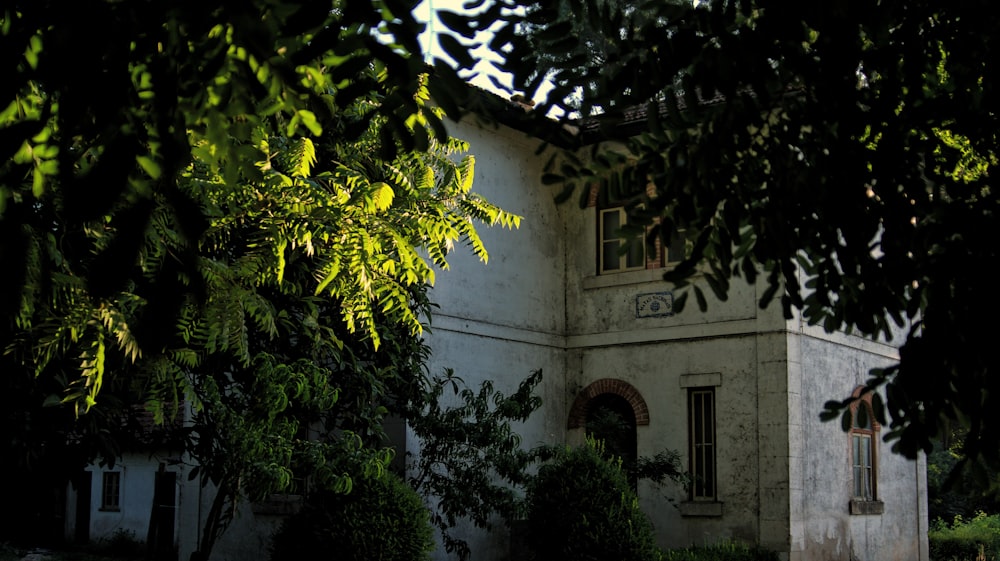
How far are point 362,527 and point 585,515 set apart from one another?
2.66 metres

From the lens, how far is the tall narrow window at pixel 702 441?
632 inches

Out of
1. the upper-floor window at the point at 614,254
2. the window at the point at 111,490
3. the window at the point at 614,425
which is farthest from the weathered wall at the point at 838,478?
the window at the point at 111,490

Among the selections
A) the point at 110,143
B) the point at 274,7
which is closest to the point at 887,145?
the point at 274,7

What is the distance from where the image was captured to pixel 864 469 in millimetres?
17438

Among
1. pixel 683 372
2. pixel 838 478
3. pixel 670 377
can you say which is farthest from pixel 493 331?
pixel 838 478

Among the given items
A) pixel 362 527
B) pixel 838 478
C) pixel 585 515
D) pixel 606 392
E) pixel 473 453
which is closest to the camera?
pixel 362 527

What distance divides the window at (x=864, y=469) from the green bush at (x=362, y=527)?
291 inches

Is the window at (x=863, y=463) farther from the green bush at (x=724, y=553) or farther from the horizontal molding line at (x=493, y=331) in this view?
the horizontal molding line at (x=493, y=331)

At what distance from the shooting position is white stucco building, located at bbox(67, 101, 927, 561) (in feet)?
51.3

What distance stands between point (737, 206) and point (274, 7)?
7.46 feet

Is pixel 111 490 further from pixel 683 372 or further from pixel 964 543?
pixel 964 543

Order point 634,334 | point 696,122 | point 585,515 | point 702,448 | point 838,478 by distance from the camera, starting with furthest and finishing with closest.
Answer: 1. point 634,334
2. point 838,478
3. point 702,448
4. point 585,515
5. point 696,122

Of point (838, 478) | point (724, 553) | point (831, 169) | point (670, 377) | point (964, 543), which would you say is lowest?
point (964, 543)

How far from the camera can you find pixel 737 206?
15.6 feet
